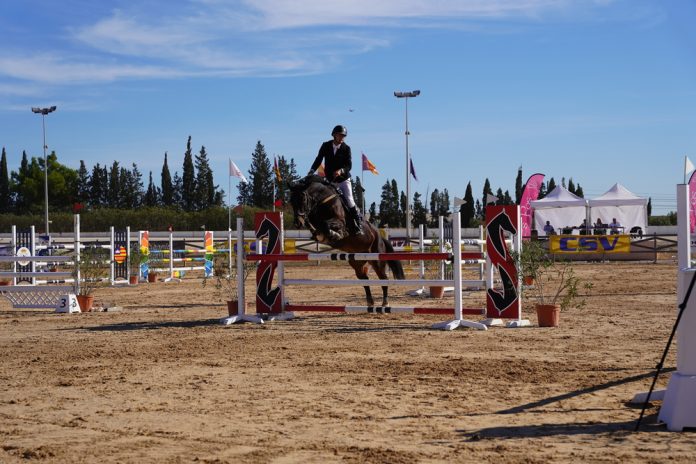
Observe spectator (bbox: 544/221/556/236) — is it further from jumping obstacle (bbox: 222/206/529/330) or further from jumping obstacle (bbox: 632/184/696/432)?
jumping obstacle (bbox: 632/184/696/432)

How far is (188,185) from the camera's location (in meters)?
86.0

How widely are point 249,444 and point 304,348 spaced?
14.5 feet

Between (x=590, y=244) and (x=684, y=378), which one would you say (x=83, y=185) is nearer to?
(x=590, y=244)

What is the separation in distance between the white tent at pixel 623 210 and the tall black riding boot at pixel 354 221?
31.3 meters

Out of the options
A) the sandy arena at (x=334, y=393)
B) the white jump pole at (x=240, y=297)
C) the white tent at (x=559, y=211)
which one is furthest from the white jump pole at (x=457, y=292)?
the white tent at (x=559, y=211)

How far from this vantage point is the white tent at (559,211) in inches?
1620

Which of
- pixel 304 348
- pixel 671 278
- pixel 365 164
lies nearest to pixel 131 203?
pixel 365 164

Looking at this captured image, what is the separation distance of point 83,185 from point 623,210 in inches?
2415

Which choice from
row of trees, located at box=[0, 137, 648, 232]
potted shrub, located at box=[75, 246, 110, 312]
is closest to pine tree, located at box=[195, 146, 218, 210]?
row of trees, located at box=[0, 137, 648, 232]

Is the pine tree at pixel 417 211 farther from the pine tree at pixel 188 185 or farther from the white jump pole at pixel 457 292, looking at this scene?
the white jump pole at pixel 457 292

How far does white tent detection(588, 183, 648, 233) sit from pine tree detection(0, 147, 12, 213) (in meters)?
68.7

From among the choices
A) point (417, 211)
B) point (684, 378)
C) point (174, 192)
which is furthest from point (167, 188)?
point (684, 378)

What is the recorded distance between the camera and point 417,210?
247 feet

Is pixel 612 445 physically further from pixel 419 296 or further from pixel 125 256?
pixel 125 256
